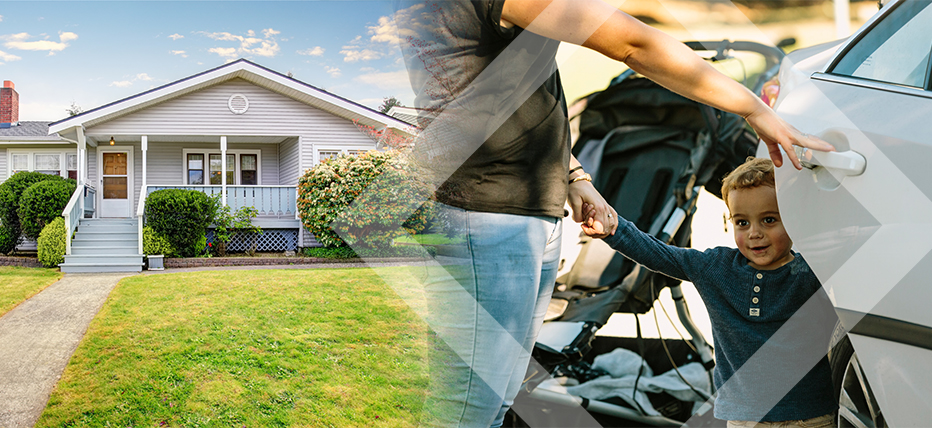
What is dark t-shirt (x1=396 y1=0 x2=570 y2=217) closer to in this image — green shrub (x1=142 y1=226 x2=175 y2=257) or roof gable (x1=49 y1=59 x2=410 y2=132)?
green shrub (x1=142 y1=226 x2=175 y2=257)

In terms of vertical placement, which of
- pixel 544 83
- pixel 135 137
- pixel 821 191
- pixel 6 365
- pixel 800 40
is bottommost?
pixel 6 365

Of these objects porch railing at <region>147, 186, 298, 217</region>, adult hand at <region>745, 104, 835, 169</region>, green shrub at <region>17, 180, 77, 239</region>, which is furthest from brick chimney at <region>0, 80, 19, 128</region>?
adult hand at <region>745, 104, 835, 169</region>

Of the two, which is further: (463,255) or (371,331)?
(371,331)

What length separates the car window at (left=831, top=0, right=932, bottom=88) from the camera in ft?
2.99

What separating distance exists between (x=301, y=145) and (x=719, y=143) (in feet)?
33.9

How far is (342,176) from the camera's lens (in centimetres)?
877

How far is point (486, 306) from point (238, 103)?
39.1 feet

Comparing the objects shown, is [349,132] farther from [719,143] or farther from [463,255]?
[463,255]

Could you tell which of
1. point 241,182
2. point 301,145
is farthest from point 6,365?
point 241,182

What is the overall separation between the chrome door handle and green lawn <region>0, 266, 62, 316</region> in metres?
6.86

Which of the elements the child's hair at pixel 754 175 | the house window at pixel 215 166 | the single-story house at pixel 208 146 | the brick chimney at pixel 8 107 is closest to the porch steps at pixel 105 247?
the single-story house at pixel 208 146

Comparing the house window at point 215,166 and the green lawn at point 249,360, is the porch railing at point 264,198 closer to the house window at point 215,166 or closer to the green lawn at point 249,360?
the house window at point 215,166

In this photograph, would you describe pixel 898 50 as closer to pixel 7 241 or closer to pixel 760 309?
pixel 760 309

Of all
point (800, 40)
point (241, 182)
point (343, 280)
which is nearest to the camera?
point (800, 40)
